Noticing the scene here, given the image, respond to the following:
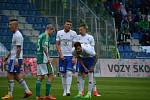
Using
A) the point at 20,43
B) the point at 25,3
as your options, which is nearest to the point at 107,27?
the point at 25,3

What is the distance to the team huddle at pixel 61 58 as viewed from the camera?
57.0 ft

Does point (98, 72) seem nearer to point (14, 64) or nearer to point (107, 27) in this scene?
point (107, 27)

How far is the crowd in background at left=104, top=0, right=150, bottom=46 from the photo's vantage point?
45.5 metres

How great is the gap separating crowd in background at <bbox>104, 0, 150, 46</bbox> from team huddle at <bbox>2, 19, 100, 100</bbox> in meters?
23.7

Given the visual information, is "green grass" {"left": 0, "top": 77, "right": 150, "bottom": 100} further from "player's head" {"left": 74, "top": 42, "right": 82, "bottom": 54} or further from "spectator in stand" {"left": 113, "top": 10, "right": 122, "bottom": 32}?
"spectator in stand" {"left": 113, "top": 10, "right": 122, "bottom": 32}

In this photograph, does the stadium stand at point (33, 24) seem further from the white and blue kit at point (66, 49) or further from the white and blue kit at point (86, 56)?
the white and blue kit at point (86, 56)

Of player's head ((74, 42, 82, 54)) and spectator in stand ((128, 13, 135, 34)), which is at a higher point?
spectator in stand ((128, 13, 135, 34))

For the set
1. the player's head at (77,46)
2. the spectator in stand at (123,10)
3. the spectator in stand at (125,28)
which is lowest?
the player's head at (77,46)

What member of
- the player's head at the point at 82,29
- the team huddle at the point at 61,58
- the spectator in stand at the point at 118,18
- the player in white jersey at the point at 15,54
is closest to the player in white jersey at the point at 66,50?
the team huddle at the point at 61,58

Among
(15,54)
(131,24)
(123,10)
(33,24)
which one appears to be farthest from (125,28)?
(15,54)

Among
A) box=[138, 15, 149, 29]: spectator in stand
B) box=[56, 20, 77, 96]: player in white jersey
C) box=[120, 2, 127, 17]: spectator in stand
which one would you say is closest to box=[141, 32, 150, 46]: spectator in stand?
box=[138, 15, 149, 29]: spectator in stand

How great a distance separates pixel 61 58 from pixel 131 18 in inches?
1149

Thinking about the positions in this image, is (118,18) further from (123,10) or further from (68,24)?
(68,24)

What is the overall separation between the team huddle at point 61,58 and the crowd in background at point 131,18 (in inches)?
934
